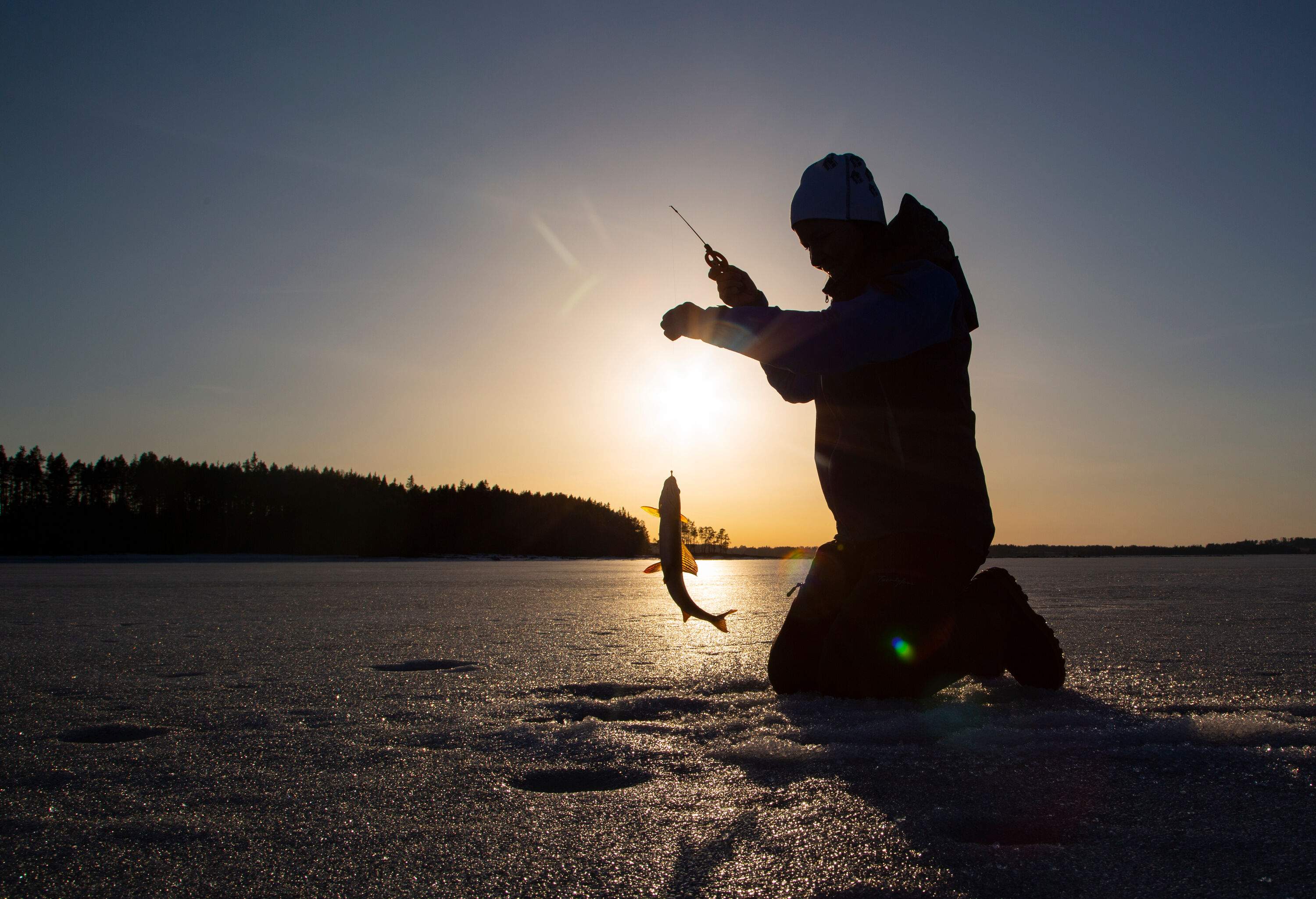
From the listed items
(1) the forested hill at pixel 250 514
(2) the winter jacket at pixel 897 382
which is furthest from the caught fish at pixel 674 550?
(1) the forested hill at pixel 250 514

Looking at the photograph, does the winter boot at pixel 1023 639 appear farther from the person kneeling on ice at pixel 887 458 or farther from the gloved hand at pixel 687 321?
the gloved hand at pixel 687 321

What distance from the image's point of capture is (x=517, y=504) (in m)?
97.9

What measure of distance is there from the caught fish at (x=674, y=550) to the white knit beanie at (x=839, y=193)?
130 centimetres

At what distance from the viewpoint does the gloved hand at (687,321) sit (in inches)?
117

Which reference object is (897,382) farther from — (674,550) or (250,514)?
(250,514)

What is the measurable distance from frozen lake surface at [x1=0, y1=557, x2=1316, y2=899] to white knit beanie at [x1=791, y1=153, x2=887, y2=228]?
189 cm

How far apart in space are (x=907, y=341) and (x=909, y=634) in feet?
3.40

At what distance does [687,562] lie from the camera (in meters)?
3.66

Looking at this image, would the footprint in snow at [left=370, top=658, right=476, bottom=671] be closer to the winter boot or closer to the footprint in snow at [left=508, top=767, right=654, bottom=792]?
the footprint in snow at [left=508, top=767, right=654, bottom=792]

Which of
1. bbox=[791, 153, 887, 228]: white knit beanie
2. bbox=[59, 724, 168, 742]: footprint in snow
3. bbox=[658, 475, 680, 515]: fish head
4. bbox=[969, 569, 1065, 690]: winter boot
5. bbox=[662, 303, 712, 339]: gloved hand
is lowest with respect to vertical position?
bbox=[59, 724, 168, 742]: footprint in snow

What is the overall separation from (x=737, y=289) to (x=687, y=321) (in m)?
0.53

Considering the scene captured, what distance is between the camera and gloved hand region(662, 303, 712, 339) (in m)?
2.98

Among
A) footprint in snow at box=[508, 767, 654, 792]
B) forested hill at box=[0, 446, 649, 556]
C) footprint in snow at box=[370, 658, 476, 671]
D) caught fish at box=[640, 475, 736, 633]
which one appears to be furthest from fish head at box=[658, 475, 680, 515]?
forested hill at box=[0, 446, 649, 556]

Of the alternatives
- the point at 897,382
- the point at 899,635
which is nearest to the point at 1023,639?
the point at 899,635
